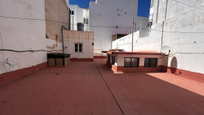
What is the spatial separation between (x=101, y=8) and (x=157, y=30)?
14899 millimetres

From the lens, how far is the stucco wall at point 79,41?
40.4ft

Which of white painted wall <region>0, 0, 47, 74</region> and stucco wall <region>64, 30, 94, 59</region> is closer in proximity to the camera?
white painted wall <region>0, 0, 47, 74</region>

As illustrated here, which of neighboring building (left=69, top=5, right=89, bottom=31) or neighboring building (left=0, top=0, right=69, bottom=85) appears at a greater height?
neighboring building (left=69, top=5, right=89, bottom=31)

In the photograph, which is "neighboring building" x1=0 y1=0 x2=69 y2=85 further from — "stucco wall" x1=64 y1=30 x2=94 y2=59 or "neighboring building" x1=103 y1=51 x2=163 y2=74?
"neighboring building" x1=103 y1=51 x2=163 y2=74

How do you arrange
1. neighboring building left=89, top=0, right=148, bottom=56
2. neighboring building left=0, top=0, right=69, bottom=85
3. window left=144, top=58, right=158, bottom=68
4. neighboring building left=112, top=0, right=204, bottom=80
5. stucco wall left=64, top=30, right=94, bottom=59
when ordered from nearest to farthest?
neighboring building left=0, top=0, right=69, bottom=85 → neighboring building left=112, top=0, right=204, bottom=80 → window left=144, top=58, right=158, bottom=68 → stucco wall left=64, top=30, right=94, bottom=59 → neighboring building left=89, top=0, right=148, bottom=56

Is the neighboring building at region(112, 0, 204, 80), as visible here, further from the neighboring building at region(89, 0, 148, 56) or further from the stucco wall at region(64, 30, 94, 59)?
the neighboring building at region(89, 0, 148, 56)

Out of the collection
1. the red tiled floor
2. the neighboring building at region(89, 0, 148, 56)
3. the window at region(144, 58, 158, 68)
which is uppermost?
the neighboring building at region(89, 0, 148, 56)

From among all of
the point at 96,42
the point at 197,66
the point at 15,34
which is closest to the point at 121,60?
the point at 197,66

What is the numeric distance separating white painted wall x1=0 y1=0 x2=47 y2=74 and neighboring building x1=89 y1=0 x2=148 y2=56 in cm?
1231

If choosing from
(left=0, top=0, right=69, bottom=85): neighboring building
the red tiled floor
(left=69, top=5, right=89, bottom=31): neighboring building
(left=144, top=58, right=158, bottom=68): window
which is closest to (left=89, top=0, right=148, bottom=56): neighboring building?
(left=69, top=5, right=89, bottom=31): neighboring building

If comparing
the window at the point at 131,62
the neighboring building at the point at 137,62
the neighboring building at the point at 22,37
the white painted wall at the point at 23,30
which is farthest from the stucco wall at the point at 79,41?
the window at the point at 131,62

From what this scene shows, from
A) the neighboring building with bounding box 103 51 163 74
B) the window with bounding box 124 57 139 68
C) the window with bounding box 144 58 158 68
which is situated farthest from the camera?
the window with bounding box 144 58 158 68

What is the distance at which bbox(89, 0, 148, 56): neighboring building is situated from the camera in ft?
62.2

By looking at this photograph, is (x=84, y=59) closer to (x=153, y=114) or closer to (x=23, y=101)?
(x=23, y=101)
